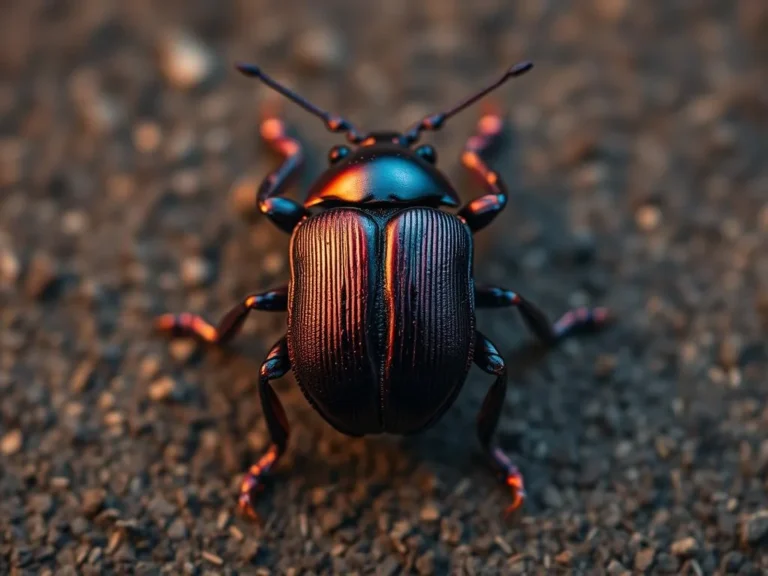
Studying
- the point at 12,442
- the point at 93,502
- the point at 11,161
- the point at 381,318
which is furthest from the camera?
the point at 11,161

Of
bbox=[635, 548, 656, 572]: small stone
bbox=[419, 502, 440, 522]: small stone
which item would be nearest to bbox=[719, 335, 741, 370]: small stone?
bbox=[635, 548, 656, 572]: small stone

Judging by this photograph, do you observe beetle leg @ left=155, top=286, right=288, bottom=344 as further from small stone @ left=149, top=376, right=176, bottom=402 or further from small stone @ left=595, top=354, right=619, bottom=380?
small stone @ left=595, top=354, right=619, bottom=380

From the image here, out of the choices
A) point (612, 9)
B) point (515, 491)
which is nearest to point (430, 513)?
point (515, 491)

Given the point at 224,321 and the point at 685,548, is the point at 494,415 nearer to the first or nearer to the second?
the point at 685,548

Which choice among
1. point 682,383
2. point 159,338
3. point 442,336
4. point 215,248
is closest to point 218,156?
point 215,248

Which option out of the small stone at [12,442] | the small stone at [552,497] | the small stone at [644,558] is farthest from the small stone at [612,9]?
the small stone at [12,442]

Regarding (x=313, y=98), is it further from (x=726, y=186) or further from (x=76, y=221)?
(x=726, y=186)

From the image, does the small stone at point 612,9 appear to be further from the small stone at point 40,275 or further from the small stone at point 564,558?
the small stone at point 40,275
